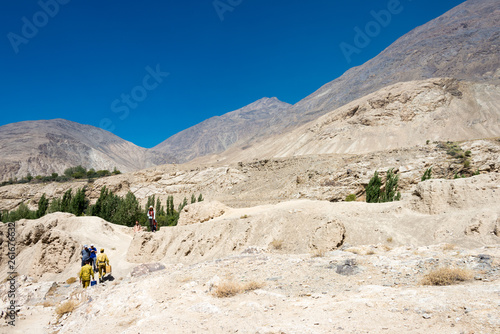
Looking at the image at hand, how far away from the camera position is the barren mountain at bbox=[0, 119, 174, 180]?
9788 centimetres

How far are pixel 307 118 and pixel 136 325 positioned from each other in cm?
11026

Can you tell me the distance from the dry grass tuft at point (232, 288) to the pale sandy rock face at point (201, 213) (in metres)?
12.1

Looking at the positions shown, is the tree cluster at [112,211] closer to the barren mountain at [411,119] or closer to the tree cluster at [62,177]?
the tree cluster at [62,177]

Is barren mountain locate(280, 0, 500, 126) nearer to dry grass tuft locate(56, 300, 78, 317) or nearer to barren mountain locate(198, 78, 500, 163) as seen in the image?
barren mountain locate(198, 78, 500, 163)

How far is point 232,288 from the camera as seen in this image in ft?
21.2

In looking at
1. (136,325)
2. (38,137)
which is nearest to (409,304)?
(136,325)

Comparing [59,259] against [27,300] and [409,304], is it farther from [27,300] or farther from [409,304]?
[409,304]

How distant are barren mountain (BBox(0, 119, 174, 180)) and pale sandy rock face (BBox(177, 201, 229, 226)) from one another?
9565cm

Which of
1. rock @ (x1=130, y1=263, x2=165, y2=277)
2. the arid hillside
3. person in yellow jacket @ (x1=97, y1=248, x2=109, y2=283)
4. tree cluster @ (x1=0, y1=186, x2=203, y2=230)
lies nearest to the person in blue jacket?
person in yellow jacket @ (x1=97, y1=248, x2=109, y2=283)

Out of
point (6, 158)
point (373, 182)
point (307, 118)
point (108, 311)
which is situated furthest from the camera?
point (307, 118)

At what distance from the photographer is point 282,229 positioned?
13016 mm

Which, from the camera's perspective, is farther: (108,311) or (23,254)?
(23,254)

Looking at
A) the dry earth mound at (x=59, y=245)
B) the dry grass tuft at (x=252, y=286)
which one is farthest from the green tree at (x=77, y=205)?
the dry grass tuft at (x=252, y=286)

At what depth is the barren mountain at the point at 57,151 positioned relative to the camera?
97875 millimetres
